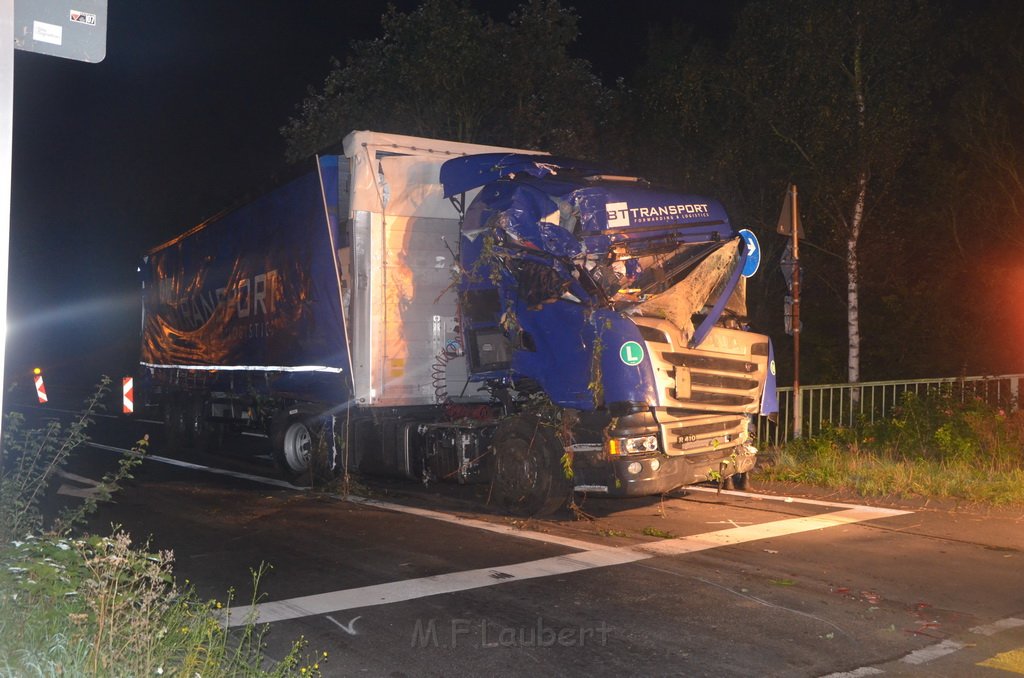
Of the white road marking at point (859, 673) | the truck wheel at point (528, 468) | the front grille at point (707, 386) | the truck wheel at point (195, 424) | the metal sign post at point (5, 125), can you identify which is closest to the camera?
the metal sign post at point (5, 125)

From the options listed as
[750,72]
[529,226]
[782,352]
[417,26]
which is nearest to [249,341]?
[529,226]

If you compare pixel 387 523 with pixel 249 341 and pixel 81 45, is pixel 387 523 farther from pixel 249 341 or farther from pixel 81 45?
pixel 81 45

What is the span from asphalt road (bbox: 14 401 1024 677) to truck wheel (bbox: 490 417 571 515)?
8.7 inches

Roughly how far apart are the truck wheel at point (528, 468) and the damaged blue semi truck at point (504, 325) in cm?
2

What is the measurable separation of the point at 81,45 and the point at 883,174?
15393mm

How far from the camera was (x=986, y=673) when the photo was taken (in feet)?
15.9

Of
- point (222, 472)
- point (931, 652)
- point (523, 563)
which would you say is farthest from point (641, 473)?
point (222, 472)

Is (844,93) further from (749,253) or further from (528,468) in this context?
(528,468)

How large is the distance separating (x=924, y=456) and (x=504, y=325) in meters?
5.99

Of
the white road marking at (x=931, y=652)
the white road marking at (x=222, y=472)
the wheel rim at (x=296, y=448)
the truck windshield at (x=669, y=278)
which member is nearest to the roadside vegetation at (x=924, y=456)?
the truck windshield at (x=669, y=278)

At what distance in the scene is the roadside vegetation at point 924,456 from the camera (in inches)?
396

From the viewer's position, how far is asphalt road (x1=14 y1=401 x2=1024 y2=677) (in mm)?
5184

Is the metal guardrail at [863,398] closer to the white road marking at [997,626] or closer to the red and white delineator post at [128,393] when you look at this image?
the white road marking at [997,626]

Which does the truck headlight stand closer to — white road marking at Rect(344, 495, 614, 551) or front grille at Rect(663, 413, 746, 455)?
front grille at Rect(663, 413, 746, 455)
